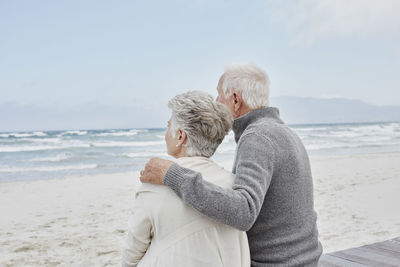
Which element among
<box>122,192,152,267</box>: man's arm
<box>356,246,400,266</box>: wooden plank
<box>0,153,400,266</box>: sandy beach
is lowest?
<box>0,153,400,266</box>: sandy beach

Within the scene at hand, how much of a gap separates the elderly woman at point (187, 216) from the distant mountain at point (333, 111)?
5815 centimetres

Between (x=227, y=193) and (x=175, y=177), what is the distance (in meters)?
0.18

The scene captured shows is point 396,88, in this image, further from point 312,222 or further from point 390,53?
point 312,222

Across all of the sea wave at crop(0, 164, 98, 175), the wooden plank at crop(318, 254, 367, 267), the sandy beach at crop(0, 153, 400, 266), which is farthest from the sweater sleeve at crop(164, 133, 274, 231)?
the sea wave at crop(0, 164, 98, 175)

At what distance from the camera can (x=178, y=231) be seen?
138cm

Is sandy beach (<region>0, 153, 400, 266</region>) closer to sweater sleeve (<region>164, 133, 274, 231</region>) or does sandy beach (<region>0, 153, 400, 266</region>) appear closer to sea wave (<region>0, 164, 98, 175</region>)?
sea wave (<region>0, 164, 98, 175</region>)

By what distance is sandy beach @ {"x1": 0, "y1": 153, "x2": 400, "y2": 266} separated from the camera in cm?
418

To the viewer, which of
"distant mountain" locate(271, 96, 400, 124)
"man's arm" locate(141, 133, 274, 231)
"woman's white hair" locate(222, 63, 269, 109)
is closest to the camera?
"man's arm" locate(141, 133, 274, 231)

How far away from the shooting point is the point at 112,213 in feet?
18.9

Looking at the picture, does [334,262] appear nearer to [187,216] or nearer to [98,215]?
[187,216]

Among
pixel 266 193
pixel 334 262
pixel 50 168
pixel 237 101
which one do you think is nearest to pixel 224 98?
pixel 237 101

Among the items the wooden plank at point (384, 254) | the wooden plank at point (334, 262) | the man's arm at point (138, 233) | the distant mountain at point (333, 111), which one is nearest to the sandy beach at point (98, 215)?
the wooden plank at point (384, 254)

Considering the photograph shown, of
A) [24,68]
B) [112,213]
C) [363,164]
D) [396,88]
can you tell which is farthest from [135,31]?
[396,88]

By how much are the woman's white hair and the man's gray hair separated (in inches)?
8.9
